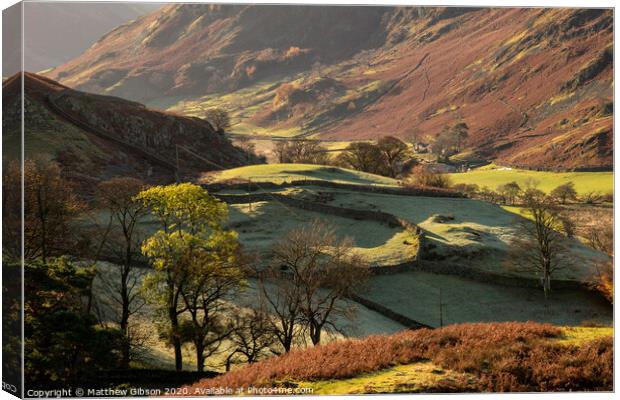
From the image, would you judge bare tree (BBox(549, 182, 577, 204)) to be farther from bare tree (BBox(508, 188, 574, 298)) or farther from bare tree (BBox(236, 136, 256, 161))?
bare tree (BBox(236, 136, 256, 161))

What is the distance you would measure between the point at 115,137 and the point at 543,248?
36.9m

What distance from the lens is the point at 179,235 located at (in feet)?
77.2

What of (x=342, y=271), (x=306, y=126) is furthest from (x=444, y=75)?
(x=342, y=271)

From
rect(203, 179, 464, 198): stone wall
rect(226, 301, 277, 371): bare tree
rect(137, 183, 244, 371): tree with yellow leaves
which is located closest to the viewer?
rect(137, 183, 244, 371): tree with yellow leaves

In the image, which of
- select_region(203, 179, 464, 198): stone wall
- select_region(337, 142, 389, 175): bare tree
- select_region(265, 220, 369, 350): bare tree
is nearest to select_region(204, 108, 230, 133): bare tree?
select_region(337, 142, 389, 175): bare tree

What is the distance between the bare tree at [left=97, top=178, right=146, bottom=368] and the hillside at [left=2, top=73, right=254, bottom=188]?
6.30m

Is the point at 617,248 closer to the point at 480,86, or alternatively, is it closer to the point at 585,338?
the point at 585,338

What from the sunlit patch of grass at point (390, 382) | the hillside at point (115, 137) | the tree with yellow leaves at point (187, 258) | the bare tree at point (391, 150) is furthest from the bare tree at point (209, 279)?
the bare tree at point (391, 150)

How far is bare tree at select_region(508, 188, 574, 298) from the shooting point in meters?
39.8

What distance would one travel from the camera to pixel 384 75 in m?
73.0

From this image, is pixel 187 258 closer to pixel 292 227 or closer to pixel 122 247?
pixel 122 247

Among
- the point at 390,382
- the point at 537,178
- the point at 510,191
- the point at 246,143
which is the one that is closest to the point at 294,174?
the point at 510,191

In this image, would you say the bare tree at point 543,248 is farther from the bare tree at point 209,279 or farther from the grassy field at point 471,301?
the bare tree at point 209,279

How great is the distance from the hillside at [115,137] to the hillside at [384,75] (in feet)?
23.1
